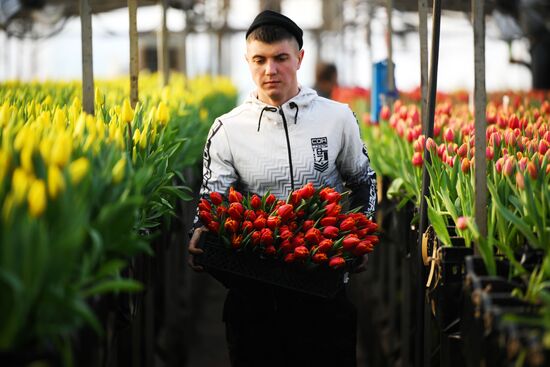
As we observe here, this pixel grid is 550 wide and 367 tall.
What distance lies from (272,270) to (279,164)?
49 cm

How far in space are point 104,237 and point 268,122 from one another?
4.48ft

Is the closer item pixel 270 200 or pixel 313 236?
pixel 313 236

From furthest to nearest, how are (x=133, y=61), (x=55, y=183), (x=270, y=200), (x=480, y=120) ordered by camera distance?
(x=133, y=61) < (x=270, y=200) < (x=480, y=120) < (x=55, y=183)

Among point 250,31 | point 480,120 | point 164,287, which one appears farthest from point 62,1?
point 480,120

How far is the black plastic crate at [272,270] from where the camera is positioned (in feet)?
9.82

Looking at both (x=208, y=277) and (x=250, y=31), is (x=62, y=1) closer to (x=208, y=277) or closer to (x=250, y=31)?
(x=208, y=277)

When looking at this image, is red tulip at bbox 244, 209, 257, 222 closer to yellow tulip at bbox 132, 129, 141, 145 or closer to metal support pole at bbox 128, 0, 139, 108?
yellow tulip at bbox 132, 129, 141, 145

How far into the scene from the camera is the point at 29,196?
1.88 meters

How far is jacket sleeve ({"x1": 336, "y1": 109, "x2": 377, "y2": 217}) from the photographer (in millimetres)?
3479

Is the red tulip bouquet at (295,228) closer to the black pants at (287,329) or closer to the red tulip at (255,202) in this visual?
the red tulip at (255,202)

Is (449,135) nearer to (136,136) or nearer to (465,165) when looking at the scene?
(465,165)

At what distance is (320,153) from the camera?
3396 mm

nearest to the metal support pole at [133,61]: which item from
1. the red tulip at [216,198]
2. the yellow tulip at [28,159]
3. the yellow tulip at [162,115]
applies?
the yellow tulip at [162,115]

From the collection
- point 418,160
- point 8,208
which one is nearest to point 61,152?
point 8,208
